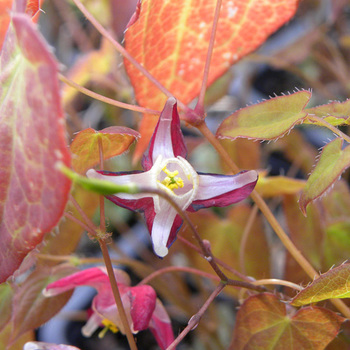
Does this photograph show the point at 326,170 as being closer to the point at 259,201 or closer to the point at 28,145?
Answer: the point at 259,201

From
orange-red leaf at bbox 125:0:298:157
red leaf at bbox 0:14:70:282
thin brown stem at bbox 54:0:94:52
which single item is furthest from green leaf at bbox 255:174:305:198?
thin brown stem at bbox 54:0:94:52

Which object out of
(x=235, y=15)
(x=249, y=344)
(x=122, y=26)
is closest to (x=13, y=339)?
(x=249, y=344)

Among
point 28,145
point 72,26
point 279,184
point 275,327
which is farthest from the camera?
point 72,26

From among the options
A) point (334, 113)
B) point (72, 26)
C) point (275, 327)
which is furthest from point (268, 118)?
point (72, 26)

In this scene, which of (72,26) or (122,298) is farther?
(72,26)

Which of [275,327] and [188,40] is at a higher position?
[188,40]

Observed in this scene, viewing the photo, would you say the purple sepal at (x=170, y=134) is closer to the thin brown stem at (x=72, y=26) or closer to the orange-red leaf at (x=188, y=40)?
the orange-red leaf at (x=188, y=40)

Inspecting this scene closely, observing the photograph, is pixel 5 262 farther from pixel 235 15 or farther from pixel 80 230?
pixel 235 15

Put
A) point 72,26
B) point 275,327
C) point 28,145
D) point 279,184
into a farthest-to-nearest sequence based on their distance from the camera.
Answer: point 72,26, point 279,184, point 275,327, point 28,145
